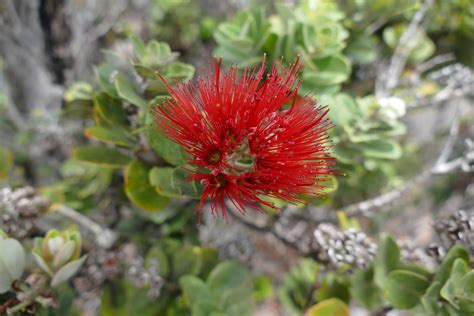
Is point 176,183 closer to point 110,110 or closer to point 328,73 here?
point 110,110

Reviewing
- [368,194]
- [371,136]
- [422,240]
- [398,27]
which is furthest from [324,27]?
[422,240]

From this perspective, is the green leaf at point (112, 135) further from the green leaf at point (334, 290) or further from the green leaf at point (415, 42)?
the green leaf at point (415, 42)

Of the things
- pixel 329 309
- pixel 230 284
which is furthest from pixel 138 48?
pixel 329 309

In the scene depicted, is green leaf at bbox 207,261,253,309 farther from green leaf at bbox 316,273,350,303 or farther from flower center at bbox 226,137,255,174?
flower center at bbox 226,137,255,174

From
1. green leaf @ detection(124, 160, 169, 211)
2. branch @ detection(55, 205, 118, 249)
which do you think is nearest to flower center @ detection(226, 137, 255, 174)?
green leaf @ detection(124, 160, 169, 211)

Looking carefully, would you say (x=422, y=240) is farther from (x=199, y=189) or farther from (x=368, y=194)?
(x=199, y=189)

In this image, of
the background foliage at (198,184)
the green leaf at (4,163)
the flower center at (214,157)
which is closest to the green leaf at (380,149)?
the background foliage at (198,184)
